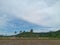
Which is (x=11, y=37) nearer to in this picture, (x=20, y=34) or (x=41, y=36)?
(x=20, y=34)

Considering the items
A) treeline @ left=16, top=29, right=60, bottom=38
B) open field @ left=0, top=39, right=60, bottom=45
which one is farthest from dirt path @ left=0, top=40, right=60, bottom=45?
treeline @ left=16, top=29, right=60, bottom=38

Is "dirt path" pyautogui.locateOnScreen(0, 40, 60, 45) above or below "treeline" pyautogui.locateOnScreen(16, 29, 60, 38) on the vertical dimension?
below

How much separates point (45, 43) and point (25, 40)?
2614 mm

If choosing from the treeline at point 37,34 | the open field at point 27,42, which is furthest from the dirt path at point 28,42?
the treeline at point 37,34

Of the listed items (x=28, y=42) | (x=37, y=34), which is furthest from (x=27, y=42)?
(x=37, y=34)

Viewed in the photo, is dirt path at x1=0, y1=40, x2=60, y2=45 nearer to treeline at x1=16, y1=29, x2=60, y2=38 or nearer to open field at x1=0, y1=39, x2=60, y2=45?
open field at x1=0, y1=39, x2=60, y2=45

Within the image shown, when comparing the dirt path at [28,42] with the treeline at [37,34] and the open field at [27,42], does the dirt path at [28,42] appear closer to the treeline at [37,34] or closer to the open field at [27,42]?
the open field at [27,42]

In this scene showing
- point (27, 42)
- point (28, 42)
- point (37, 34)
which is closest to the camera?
point (27, 42)

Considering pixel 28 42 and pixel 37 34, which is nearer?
pixel 28 42

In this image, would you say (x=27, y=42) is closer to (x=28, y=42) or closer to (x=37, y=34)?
(x=28, y=42)

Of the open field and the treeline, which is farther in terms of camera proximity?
the treeline

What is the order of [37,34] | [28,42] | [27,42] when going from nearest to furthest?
[27,42] < [28,42] < [37,34]

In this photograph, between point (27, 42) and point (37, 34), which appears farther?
point (37, 34)

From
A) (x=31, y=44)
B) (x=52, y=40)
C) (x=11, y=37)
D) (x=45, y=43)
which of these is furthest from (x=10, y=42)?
(x=52, y=40)
